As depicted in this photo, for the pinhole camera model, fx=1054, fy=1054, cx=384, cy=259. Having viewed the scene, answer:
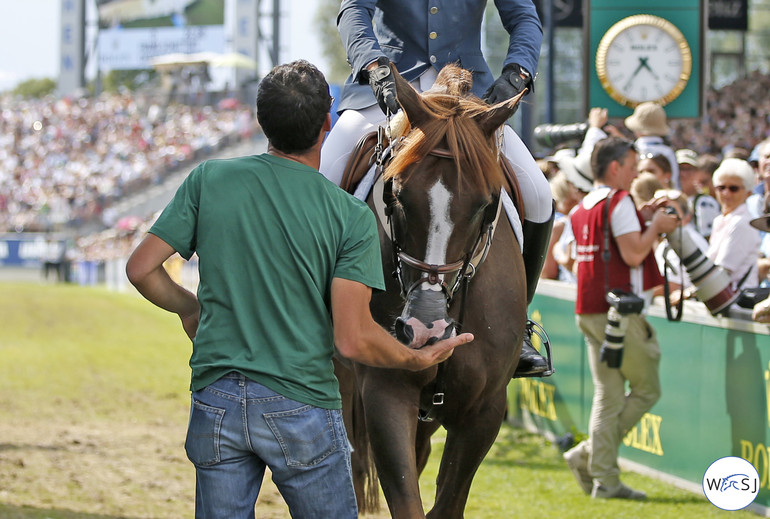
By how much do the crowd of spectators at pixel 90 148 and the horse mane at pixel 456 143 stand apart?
127 feet

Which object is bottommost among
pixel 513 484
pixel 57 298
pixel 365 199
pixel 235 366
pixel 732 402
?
pixel 57 298

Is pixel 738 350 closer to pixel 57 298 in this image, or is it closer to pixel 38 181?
pixel 57 298

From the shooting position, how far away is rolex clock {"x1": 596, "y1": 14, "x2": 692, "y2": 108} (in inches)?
401

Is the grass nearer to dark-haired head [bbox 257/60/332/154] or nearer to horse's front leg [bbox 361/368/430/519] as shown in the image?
horse's front leg [bbox 361/368/430/519]

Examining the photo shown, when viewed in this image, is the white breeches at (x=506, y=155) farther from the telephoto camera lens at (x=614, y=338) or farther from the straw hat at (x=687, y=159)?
the straw hat at (x=687, y=159)

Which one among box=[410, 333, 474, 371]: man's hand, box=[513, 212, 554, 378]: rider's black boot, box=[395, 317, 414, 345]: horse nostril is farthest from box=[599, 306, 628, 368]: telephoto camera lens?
box=[410, 333, 474, 371]: man's hand

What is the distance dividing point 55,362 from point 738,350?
412 inches

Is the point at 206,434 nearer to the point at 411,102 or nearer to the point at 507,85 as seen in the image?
the point at 411,102

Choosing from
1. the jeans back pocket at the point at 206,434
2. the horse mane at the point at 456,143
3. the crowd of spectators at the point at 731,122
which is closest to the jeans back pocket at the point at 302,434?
the jeans back pocket at the point at 206,434

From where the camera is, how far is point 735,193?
7078 millimetres

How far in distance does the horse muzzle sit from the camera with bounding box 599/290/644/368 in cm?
329

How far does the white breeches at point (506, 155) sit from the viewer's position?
14.8 feet

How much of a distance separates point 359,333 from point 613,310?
3.98 meters

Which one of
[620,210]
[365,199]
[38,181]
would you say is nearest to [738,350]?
[620,210]
